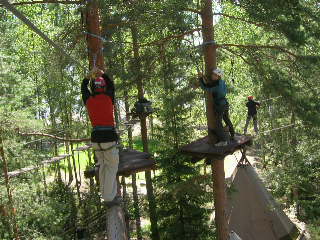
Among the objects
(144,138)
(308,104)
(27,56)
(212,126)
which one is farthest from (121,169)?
(27,56)

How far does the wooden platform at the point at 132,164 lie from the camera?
6.62m

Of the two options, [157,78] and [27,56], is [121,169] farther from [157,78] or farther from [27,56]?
[27,56]

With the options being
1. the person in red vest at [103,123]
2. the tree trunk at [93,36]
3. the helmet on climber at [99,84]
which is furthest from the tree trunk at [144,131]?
the helmet on climber at [99,84]

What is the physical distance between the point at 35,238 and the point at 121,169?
5.26m

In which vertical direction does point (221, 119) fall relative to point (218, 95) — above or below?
below

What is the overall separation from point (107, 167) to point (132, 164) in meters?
1.09

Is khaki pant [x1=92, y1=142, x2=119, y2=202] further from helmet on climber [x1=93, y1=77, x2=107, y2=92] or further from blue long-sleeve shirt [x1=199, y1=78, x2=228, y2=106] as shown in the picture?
blue long-sleeve shirt [x1=199, y1=78, x2=228, y2=106]

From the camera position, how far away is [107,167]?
571cm

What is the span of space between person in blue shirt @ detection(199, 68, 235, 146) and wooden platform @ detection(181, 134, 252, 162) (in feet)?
0.54

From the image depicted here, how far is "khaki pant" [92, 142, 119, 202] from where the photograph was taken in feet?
18.2

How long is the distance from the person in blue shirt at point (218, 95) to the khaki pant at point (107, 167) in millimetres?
2601

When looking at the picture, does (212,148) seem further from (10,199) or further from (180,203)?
(10,199)

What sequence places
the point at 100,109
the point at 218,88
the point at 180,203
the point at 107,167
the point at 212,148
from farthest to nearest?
the point at 180,203, the point at 212,148, the point at 218,88, the point at 107,167, the point at 100,109

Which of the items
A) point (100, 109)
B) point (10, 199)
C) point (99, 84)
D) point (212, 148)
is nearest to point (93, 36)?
point (99, 84)
